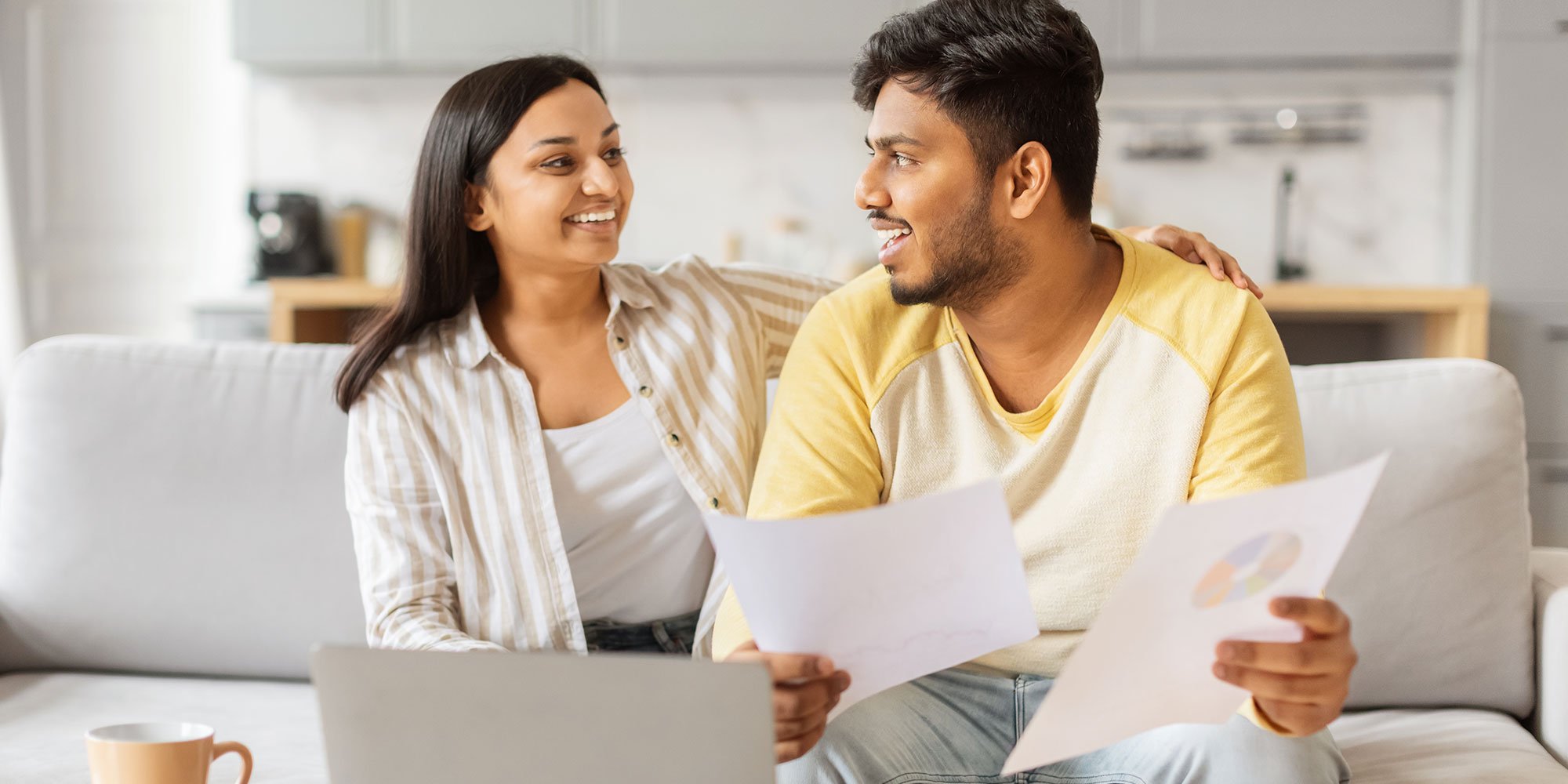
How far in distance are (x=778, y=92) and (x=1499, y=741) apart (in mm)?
3427


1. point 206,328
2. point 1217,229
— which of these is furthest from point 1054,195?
point 206,328

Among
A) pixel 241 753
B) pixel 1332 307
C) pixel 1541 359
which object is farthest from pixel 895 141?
pixel 1541 359

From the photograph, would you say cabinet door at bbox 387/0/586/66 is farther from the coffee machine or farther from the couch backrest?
the couch backrest

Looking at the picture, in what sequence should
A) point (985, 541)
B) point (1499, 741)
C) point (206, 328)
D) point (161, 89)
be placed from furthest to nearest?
point (161, 89), point (206, 328), point (1499, 741), point (985, 541)

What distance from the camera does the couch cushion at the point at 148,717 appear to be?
1.54m

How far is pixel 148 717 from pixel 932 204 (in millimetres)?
1180

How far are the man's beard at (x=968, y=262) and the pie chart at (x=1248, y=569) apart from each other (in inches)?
19.9

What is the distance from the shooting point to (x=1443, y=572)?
1676 mm

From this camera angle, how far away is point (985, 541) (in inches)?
39.2

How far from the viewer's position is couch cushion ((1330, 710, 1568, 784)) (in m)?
1.45

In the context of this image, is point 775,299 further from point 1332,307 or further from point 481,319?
point 1332,307

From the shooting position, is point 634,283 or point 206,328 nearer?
point 634,283

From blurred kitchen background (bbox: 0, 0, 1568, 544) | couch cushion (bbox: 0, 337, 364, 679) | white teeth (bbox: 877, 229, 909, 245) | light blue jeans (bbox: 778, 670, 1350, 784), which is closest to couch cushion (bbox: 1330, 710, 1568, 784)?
light blue jeans (bbox: 778, 670, 1350, 784)

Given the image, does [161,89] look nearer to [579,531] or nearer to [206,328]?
[206,328]
